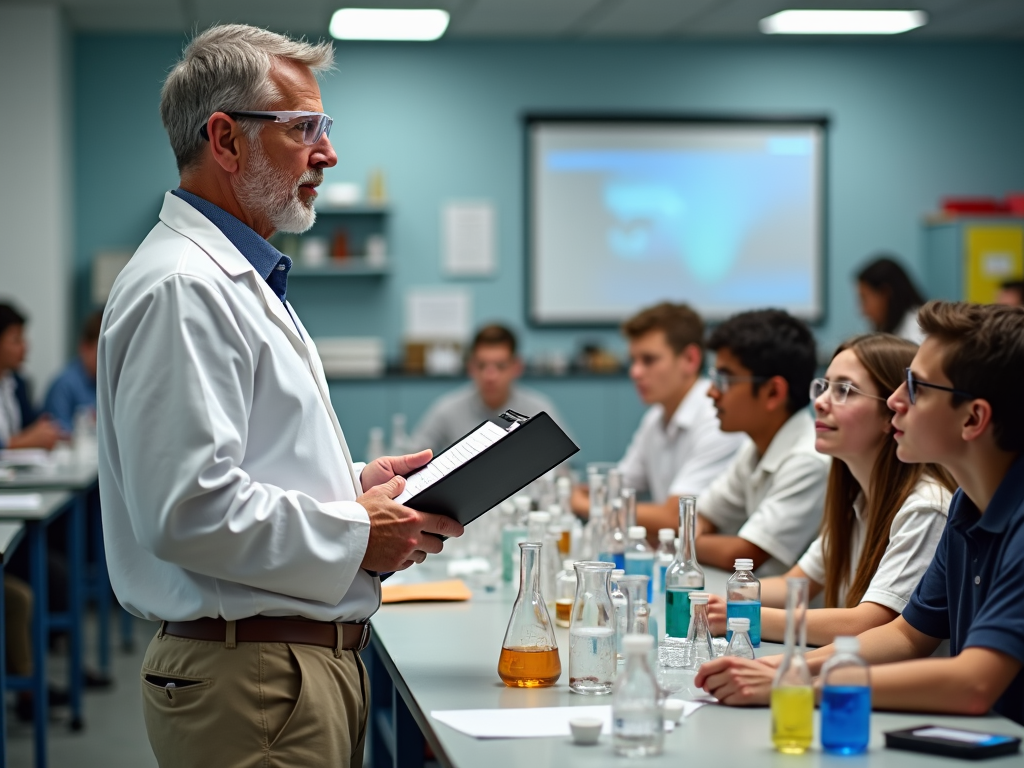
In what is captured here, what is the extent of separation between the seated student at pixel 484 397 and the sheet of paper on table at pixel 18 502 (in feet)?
5.15

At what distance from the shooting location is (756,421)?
2928 millimetres

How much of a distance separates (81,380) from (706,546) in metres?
3.98

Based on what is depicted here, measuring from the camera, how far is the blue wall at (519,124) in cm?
714

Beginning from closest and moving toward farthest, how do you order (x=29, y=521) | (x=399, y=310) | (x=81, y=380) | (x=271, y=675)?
1. (x=271, y=675)
2. (x=29, y=521)
3. (x=81, y=380)
4. (x=399, y=310)

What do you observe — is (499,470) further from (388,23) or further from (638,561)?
(388,23)

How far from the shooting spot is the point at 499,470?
1.79m

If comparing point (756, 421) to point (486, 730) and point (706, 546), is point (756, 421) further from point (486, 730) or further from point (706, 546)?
point (486, 730)

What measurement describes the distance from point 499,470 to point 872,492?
2.66ft

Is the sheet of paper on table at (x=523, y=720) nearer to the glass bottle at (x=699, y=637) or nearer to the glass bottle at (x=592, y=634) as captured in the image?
the glass bottle at (x=592, y=634)

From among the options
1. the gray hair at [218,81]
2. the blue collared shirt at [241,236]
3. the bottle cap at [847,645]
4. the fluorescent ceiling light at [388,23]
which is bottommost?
the bottle cap at [847,645]

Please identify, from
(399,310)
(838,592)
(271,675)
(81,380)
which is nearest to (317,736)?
(271,675)

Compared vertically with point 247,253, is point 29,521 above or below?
below

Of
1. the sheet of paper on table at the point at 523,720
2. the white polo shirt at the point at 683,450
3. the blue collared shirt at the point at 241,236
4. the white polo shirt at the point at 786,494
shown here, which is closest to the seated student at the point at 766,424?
the white polo shirt at the point at 786,494

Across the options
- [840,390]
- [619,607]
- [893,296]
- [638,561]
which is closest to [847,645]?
[619,607]
